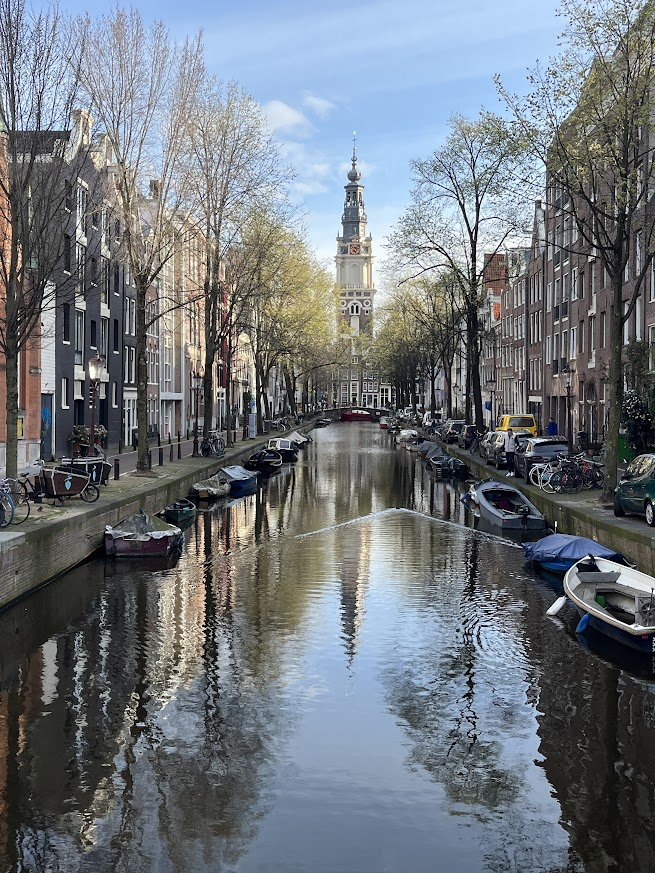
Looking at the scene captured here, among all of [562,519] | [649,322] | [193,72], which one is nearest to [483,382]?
[649,322]

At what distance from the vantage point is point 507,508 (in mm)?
31297

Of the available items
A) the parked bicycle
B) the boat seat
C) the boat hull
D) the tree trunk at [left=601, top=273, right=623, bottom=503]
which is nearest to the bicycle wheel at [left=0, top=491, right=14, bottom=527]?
the boat hull

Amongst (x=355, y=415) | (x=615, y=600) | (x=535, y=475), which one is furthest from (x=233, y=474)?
(x=355, y=415)

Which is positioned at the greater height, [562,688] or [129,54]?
[129,54]

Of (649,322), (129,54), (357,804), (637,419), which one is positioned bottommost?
(357,804)

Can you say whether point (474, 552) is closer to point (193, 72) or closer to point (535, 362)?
point (193, 72)

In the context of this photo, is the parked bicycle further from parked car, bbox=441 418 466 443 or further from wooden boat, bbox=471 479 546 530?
parked car, bbox=441 418 466 443

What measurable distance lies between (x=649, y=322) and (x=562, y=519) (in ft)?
56.1

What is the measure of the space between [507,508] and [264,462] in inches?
860

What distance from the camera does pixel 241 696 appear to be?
13758mm

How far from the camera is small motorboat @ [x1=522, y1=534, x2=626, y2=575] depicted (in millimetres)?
21078

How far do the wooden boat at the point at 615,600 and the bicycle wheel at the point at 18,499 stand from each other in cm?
1190

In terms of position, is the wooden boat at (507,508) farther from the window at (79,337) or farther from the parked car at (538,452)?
the window at (79,337)

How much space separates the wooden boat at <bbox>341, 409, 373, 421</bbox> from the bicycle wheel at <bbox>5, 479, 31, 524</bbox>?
134077 millimetres
